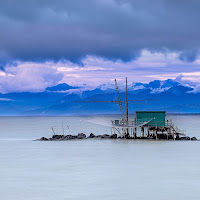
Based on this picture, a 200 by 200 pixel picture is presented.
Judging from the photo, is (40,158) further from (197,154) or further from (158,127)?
(158,127)

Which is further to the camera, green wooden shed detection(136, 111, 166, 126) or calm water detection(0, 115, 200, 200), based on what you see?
green wooden shed detection(136, 111, 166, 126)

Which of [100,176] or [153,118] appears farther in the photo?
[153,118]

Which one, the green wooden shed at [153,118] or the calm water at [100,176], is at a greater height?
the green wooden shed at [153,118]

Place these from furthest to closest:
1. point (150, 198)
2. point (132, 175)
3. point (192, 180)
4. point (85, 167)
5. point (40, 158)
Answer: point (40, 158)
point (85, 167)
point (132, 175)
point (192, 180)
point (150, 198)

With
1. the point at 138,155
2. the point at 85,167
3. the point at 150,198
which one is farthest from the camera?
the point at 138,155

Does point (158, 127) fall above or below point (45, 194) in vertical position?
above

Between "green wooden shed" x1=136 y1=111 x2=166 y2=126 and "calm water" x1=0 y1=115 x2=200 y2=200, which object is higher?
"green wooden shed" x1=136 y1=111 x2=166 y2=126

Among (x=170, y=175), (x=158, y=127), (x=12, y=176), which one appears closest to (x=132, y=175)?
(x=170, y=175)

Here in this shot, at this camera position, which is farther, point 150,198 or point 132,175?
point 132,175

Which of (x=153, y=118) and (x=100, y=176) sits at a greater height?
(x=153, y=118)

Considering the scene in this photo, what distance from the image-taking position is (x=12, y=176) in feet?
117

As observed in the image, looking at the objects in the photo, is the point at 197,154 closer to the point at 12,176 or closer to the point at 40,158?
the point at 40,158

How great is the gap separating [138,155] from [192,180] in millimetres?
20870

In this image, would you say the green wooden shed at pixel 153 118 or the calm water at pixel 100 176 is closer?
the calm water at pixel 100 176
